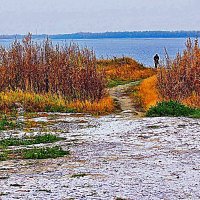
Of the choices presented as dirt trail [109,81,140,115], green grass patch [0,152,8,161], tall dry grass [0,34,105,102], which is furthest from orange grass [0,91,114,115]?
green grass patch [0,152,8,161]

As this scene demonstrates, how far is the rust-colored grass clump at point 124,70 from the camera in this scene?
38128 millimetres

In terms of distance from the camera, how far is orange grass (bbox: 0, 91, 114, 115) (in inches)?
764

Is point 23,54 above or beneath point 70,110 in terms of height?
above

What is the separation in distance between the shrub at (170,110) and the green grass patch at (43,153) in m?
6.69

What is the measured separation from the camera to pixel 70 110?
765 inches

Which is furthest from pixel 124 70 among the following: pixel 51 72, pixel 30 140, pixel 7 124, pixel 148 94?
pixel 30 140

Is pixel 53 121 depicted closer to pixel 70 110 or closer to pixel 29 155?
pixel 70 110

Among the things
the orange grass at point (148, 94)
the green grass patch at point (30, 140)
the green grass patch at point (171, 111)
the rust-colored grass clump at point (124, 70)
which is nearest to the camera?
the green grass patch at point (30, 140)

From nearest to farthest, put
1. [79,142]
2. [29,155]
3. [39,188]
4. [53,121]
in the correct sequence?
[39,188], [29,155], [79,142], [53,121]

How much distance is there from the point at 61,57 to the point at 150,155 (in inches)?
485

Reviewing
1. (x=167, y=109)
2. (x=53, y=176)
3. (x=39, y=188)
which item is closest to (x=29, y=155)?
(x=53, y=176)

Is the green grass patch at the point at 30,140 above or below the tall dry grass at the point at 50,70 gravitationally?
below

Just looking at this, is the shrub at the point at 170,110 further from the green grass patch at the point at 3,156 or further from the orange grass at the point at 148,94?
the green grass patch at the point at 3,156

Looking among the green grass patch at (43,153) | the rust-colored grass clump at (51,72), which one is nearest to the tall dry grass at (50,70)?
the rust-colored grass clump at (51,72)
